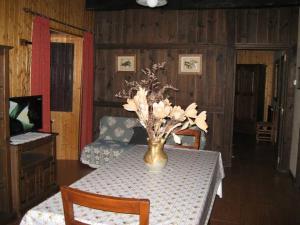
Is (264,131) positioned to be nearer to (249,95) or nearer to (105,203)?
(249,95)

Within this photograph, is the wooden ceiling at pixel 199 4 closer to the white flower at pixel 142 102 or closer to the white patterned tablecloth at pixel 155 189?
the white patterned tablecloth at pixel 155 189

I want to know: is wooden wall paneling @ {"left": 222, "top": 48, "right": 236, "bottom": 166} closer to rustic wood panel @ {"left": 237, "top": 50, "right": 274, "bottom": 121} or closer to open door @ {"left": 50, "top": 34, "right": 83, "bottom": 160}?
open door @ {"left": 50, "top": 34, "right": 83, "bottom": 160}

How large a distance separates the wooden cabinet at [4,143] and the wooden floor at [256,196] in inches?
83.7

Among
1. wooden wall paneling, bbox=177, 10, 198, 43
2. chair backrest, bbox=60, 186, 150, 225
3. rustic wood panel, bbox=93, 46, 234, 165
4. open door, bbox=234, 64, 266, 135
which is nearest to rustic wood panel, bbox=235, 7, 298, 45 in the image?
rustic wood panel, bbox=93, 46, 234, 165

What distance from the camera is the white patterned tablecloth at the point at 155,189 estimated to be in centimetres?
160

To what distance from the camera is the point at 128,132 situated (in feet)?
17.1

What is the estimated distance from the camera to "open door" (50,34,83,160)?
5371 mm

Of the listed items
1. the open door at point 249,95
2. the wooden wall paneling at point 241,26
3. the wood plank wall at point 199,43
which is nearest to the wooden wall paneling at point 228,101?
the wood plank wall at point 199,43

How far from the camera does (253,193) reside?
4227 millimetres

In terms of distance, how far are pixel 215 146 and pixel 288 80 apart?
159cm

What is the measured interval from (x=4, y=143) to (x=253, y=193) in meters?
3.12

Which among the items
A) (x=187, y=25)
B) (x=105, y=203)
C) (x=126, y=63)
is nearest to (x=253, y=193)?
(x=187, y=25)

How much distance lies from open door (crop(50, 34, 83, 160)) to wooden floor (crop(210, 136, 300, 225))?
270cm

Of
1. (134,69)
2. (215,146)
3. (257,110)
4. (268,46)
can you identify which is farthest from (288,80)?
(257,110)
